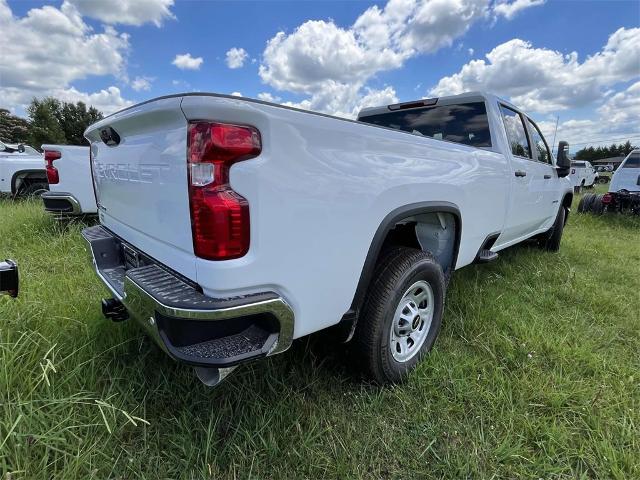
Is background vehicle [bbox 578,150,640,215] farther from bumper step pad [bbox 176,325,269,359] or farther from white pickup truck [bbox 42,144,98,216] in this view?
white pickup truck [bbox 42,144,98,216]

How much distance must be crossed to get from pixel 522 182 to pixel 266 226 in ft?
10.6

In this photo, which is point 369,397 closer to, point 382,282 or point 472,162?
point 382,282

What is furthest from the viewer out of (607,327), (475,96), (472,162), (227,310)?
(475,96)

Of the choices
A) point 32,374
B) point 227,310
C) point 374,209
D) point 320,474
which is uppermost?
point 374,209

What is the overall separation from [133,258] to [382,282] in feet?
4.67

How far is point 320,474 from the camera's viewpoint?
176cm

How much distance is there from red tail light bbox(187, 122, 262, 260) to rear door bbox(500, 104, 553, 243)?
2.92 meters

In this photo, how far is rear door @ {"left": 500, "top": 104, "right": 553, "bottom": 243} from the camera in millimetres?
3613

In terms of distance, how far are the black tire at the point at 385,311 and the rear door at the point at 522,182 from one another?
1.79m

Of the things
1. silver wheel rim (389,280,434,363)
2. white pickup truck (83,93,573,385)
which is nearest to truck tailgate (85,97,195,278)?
white pickup truck (83,93,573,385)

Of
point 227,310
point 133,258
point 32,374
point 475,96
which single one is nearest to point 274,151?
point 227,310

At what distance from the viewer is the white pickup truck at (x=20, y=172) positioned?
823 cm

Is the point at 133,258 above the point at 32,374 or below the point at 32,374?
above

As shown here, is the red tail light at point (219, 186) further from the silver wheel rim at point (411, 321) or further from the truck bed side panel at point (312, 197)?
the silver wheel rim at point (411, 321)
